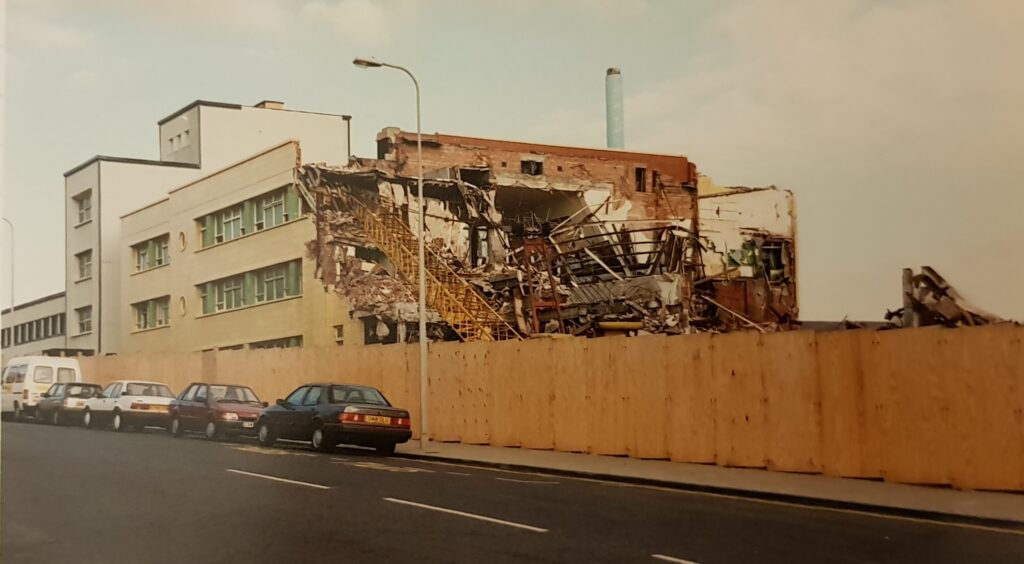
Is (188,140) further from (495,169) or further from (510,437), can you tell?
(495,169)

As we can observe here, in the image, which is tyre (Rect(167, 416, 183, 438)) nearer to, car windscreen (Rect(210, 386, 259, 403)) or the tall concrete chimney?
car windscreen (Rect(210, 386, 259, 403))

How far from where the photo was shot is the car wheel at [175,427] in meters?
27.2

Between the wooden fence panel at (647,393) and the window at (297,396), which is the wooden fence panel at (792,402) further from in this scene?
the window at (297,396)

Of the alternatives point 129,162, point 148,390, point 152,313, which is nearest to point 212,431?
point 148,390

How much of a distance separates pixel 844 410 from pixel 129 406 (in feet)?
53.5

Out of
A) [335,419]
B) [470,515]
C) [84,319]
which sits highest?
[84,319]

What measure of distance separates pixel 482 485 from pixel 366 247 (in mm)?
18014

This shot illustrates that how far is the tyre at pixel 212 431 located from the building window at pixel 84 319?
25.3 ft

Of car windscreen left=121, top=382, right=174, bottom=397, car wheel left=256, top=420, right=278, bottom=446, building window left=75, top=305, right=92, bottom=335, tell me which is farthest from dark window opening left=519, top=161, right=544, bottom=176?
building window left=75, top=305, right=92, bottom=335

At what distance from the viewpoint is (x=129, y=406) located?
26.1 m

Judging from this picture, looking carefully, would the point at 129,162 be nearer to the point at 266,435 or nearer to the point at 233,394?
the point at 266,435

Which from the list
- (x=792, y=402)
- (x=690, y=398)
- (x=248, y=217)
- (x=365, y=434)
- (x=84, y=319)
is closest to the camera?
(x=84, y=319)

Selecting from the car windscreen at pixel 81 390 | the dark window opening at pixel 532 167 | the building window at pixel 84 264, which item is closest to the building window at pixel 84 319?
the building window at pixel 84 264

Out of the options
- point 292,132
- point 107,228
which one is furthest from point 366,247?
point 107,228
